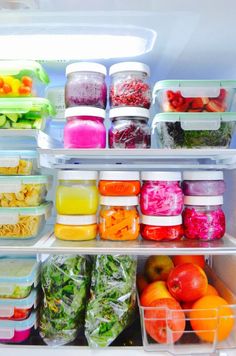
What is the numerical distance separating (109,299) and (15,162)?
511 mm

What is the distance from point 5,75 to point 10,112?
118 millimetres

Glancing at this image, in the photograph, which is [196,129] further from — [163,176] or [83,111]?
[83,111]

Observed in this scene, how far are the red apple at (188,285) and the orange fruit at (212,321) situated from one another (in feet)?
0.16

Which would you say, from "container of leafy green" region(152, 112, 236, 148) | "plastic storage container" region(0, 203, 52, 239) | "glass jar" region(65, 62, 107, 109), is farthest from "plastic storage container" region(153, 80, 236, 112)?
"plastic storage container" region(0, 203, 52, 239)

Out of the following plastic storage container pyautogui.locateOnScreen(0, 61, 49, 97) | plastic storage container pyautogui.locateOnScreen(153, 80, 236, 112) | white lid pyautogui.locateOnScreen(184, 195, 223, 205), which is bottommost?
white lid pyautogui.locateOnScreen(184, 195, 223, 205)

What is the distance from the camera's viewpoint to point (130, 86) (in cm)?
101

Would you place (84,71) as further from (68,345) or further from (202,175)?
(68,345)

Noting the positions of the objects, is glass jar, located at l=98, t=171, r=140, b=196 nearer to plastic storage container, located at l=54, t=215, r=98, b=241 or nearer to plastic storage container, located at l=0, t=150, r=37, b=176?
plastic storage container, located at l=54, t=215, r=98, b=241

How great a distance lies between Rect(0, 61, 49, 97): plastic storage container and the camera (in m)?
1.00

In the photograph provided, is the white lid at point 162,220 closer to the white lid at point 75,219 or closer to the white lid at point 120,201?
the white lid at point 120,201

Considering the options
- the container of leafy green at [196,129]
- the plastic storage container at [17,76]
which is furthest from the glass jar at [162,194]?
the plastic storage container at [17,76]

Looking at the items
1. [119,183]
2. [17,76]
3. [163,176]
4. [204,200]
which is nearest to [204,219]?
[204,200]

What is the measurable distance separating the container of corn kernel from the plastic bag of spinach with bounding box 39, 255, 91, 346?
199 mm

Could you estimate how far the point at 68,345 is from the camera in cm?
93
